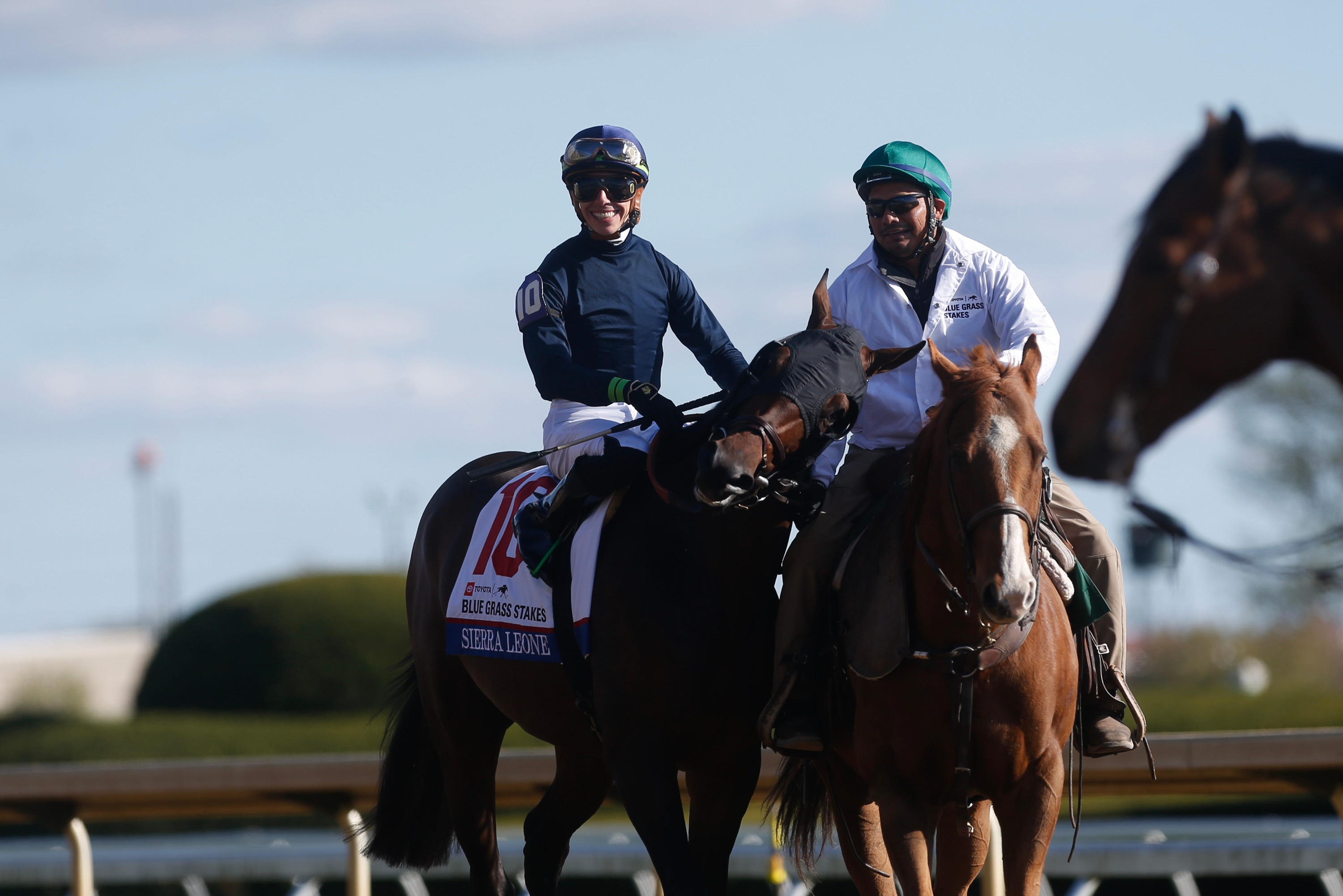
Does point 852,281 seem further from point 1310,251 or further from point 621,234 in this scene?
point 1310,251

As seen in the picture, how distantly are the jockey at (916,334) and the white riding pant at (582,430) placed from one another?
1.95 feet

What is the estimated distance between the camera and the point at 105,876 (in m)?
8.28

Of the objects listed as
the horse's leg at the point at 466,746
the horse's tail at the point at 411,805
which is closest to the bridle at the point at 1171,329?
the horse's leg at the point at 466,746

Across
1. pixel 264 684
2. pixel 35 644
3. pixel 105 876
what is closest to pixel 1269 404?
pixel 264 684

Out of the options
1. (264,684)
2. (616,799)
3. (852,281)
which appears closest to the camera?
(852,281)

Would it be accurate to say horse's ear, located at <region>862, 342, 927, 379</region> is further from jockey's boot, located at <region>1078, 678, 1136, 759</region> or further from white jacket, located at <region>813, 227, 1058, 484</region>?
jockey's boot, located at <region>1078, 678, 1136, 759</region>

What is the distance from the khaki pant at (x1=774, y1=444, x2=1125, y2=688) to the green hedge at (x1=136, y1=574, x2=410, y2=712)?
8717 mm

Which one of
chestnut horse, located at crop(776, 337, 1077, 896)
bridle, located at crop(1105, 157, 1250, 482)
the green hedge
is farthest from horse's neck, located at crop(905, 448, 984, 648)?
the green hedge

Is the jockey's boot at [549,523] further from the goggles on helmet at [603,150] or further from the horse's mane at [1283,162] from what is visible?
the horse's mane at [1283,162]

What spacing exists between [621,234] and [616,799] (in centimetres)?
232

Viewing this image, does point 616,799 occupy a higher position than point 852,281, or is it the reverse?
point 852,281

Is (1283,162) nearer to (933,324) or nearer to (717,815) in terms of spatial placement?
(933,324)

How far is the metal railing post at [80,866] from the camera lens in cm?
694

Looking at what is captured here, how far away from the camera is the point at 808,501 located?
4984mm
